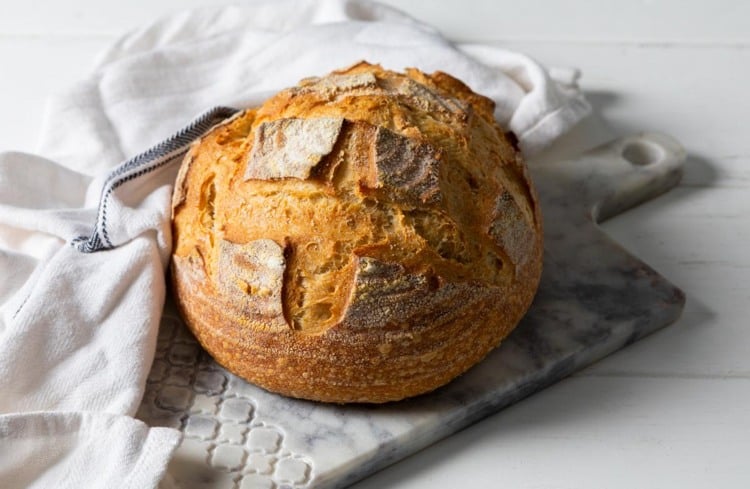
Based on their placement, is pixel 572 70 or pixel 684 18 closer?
pixel 572 70

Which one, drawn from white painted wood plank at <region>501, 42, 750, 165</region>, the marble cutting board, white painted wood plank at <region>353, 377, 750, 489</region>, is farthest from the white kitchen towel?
white painted wood plank at <region>353, 377, 750, 489</region>

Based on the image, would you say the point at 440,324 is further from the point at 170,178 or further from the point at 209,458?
the point at 170,178

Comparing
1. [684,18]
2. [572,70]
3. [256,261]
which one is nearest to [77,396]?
[256,261]

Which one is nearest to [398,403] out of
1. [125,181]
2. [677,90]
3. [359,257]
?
[359,257]

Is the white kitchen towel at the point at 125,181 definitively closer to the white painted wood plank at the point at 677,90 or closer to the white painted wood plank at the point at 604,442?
the white painted wood plank at the point at 677,90

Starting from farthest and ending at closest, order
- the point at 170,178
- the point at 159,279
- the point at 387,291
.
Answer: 1. the point at 170,178
2. the point at 159,279
3. the point at 387,291

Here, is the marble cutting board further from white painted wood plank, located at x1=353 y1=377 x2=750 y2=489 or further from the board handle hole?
the board handle hole
